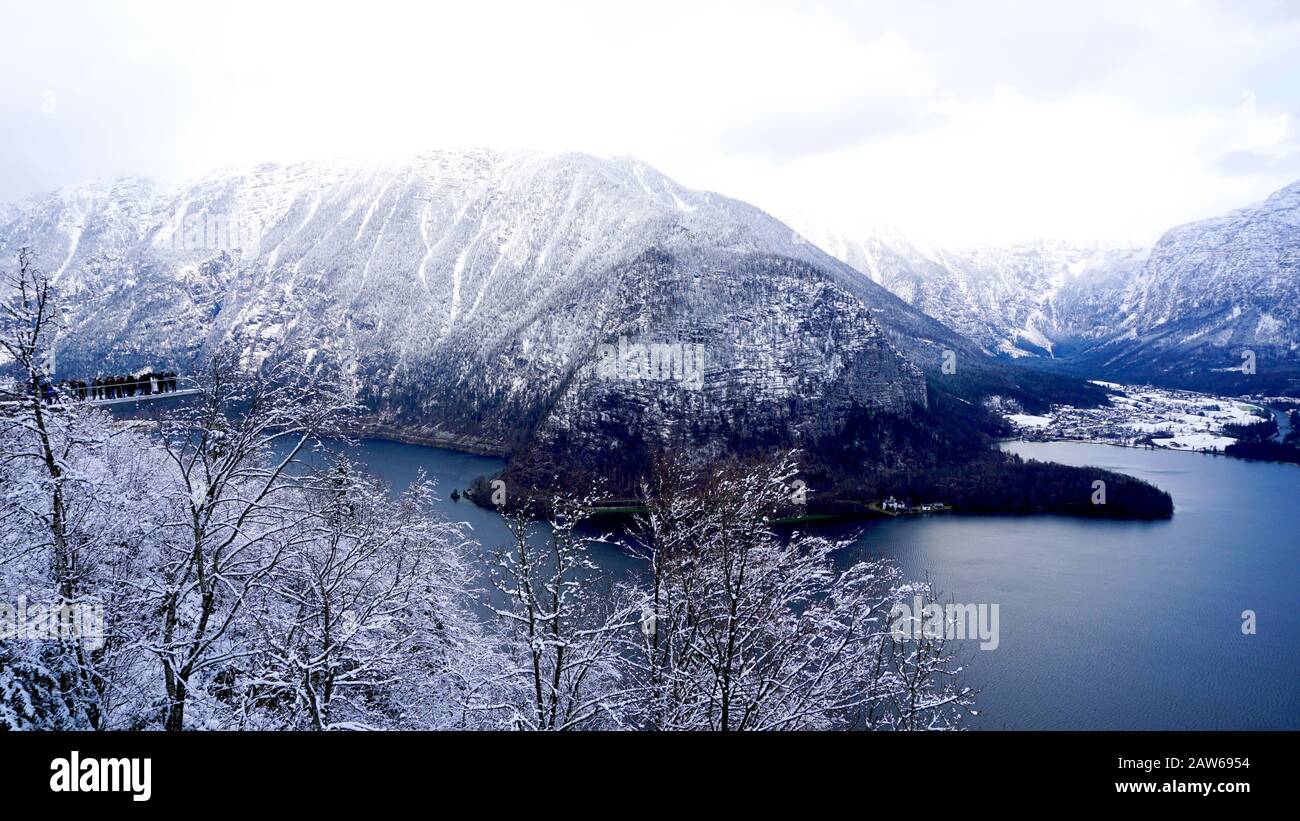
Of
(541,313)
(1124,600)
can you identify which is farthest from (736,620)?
(541,313)

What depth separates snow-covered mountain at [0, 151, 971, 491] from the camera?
86.1 meters

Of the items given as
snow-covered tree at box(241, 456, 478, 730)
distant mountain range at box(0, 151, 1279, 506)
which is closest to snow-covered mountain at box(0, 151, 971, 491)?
distant mountain range at box(0, 151, 1279, 506)

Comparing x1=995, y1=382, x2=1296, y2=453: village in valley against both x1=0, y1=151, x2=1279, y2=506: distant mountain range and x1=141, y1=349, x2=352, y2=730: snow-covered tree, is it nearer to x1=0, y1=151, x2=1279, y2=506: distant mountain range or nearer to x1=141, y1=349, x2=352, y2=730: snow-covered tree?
x1=0, y1=151, x2=1279, y2=506: distant mountain range

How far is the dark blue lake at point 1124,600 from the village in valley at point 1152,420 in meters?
34.4

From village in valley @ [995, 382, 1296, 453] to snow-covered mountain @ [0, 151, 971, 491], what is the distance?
92.4 ft

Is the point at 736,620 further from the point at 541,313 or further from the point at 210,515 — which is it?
the point at 541,313

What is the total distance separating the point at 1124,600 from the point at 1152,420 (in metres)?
102

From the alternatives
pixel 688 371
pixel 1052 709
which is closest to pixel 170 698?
pixel 1052 709

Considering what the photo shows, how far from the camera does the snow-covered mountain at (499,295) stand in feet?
282

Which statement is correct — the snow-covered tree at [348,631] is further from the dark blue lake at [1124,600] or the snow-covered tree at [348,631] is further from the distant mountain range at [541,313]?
the distant mountain range at [541,313]

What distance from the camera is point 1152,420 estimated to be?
119812mm
